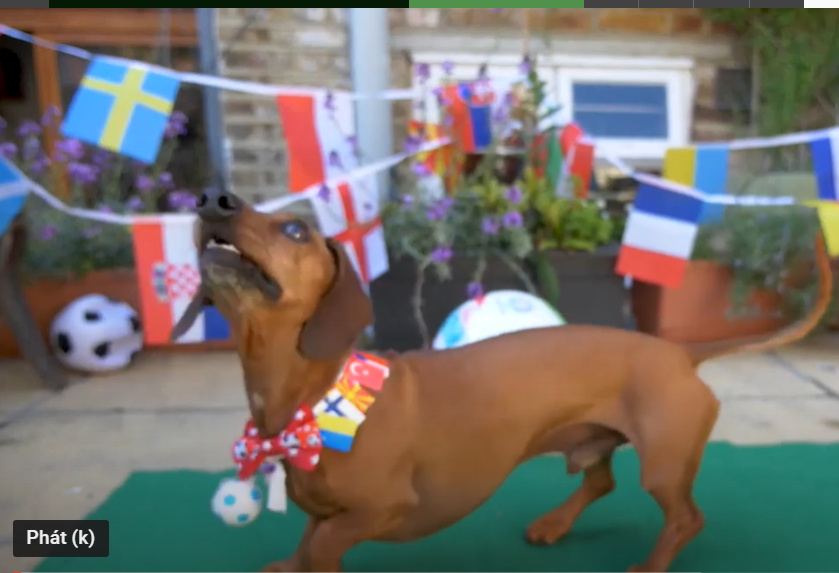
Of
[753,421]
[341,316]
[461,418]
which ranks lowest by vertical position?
[753,421]

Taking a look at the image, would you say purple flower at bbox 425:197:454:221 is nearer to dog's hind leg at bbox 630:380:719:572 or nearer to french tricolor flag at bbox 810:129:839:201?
french tricolor flag at bbox 810:129:839:201

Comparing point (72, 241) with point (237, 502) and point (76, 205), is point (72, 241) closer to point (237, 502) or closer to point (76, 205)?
point (76, 205)

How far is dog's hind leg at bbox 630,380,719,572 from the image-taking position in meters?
1.46

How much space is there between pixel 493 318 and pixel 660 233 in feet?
2.77

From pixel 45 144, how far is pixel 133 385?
6.29 ft

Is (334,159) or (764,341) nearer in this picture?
(764,341)

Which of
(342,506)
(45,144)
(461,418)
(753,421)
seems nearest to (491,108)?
(753,421)

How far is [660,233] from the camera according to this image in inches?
108

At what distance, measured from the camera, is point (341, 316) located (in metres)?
1.28

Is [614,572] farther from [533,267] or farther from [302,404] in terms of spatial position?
[533,267]

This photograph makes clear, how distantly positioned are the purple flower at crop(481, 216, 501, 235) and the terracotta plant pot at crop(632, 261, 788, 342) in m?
0.92

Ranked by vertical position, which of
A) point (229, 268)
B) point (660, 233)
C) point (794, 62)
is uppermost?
point (794, 62)

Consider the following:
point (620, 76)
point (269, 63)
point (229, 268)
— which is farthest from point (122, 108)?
point (620, 76)

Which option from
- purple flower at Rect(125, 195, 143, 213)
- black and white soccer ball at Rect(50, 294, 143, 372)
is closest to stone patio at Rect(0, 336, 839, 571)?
black and white soccer ball at Rect(50, 294, 143, 372)
